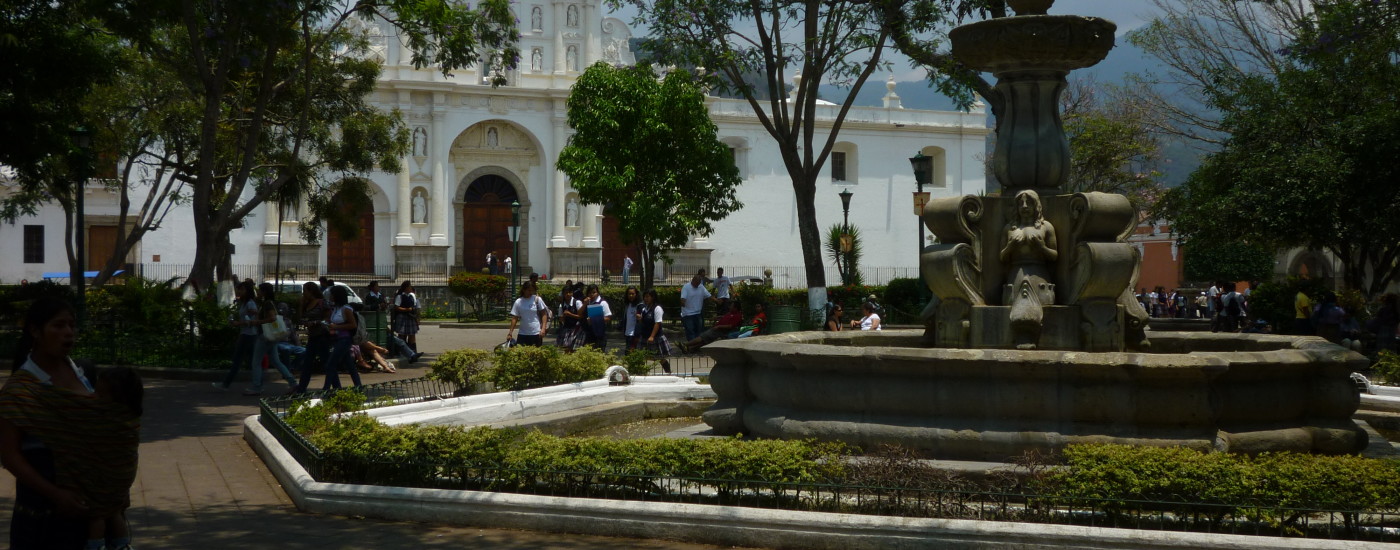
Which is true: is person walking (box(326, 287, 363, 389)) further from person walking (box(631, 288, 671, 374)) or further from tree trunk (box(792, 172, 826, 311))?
tree trunk (box(792, 172, 826, 311))

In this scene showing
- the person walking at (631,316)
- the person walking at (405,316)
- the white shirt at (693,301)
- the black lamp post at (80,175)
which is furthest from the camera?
the white shirt at (693,301)

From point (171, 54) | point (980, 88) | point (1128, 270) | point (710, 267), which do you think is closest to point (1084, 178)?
point (710, 267)

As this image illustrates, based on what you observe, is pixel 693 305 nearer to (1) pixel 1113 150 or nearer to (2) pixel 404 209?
(1) pixel 1113 150

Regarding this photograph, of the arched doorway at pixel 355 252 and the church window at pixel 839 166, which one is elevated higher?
the church window at pixel 839 166

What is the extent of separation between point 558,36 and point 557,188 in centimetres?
464

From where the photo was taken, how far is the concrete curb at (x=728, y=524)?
16.9 ft

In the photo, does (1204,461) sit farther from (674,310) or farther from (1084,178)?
(1084,178)

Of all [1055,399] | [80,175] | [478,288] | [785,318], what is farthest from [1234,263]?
[1055,399]

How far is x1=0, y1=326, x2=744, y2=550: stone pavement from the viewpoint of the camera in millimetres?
5793

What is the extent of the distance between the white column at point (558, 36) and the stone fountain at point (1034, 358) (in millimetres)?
30182

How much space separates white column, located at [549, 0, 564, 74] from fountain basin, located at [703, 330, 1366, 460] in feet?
105

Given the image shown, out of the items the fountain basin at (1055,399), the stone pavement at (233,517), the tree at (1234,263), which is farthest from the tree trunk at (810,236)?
the tree at (1234,263)

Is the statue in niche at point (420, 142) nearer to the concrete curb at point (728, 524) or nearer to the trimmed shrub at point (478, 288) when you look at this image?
the trimmed shrub at point (478, 288)

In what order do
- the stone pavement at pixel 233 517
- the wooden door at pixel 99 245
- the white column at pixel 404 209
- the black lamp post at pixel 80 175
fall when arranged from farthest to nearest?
the white column at pixel 404 209 → the wooden door at pixel 99 245 → the black lamp post at pixel 80 175 → the stone pavement at pixel 233 517
